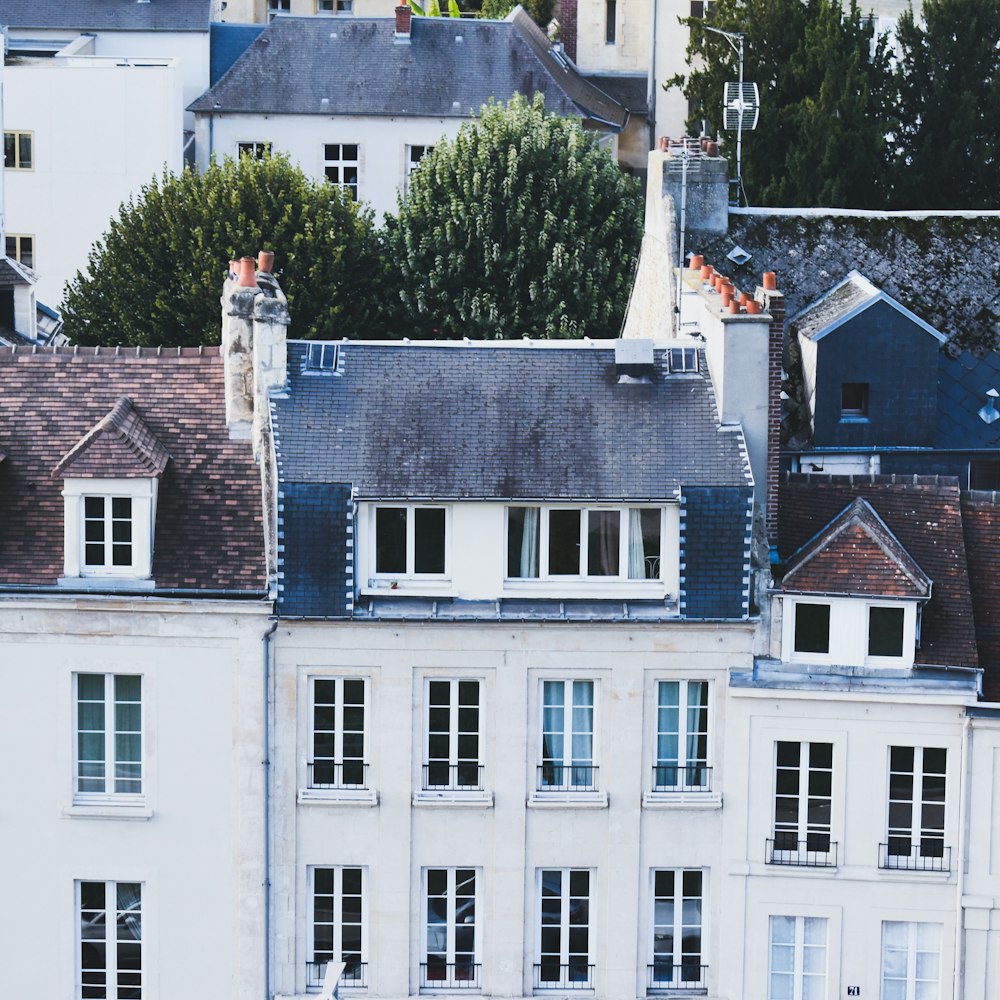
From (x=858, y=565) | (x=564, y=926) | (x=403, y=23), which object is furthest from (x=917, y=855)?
(x=403, y=23)

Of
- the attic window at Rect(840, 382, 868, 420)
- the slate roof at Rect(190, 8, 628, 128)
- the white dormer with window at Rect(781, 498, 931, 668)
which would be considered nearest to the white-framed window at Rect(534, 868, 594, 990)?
the white dormer with window at Rect(781, 498, 931, 668)

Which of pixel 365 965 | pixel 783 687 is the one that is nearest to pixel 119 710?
pixel 365 965

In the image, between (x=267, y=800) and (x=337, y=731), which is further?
Answer: (x=337, y=731)

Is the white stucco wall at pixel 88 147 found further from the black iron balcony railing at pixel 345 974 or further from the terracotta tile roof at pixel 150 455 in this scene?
the black iron balcony railing at pixel 345 974

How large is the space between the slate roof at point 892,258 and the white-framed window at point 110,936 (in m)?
22.0

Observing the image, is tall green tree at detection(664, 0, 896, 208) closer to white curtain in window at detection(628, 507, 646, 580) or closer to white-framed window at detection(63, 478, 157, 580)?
white curtain in window at detection(628, 507, 646, 580)

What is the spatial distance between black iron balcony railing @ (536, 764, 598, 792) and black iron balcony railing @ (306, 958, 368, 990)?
380cm

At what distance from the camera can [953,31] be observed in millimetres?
80562

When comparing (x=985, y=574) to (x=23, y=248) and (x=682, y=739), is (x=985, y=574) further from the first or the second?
(x=23, y=248)

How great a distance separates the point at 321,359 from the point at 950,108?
4376cm

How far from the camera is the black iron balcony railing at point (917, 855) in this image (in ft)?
127

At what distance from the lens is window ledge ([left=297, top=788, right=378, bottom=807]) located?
38.8 meters

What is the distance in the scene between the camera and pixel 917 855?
127 feet

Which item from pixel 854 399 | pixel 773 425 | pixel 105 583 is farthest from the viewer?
pixel 854 399
